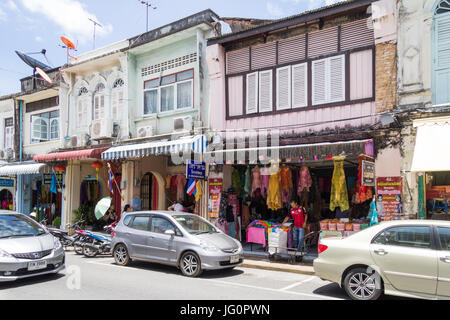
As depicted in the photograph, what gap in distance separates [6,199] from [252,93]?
64.3ft

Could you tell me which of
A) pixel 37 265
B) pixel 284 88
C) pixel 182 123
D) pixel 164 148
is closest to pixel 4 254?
pixel 37 265

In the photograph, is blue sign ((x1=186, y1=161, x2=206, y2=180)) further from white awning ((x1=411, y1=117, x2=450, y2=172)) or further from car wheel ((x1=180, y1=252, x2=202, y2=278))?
white awning ((x1=411, y1=117, x2=450, y2=172))

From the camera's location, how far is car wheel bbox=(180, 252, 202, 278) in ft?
28.9

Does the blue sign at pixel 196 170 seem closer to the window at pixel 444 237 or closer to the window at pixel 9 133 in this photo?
the window at pixel 444 237

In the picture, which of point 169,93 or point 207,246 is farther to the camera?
point 169,93

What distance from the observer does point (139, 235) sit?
996cm

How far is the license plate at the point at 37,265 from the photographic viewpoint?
7703 mm

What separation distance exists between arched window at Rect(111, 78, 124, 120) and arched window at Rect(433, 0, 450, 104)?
12.0 m

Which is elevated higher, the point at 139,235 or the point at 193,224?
the point at 193,224

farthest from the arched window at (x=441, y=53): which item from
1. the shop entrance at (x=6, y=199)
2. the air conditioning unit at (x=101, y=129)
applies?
the shop entrance at (x=6, y=199)

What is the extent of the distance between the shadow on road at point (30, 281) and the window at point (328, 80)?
841 cm

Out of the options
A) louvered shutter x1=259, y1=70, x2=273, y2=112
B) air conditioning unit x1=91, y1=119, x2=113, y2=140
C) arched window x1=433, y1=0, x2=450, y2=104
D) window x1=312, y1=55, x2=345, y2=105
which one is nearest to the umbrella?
air conditioning unit x1=91, y1=119, x2=113, y2=140

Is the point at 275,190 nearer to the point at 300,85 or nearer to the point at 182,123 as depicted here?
the point at 300,85

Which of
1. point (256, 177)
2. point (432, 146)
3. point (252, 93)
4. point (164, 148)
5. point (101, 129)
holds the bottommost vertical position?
point (256, 177)
